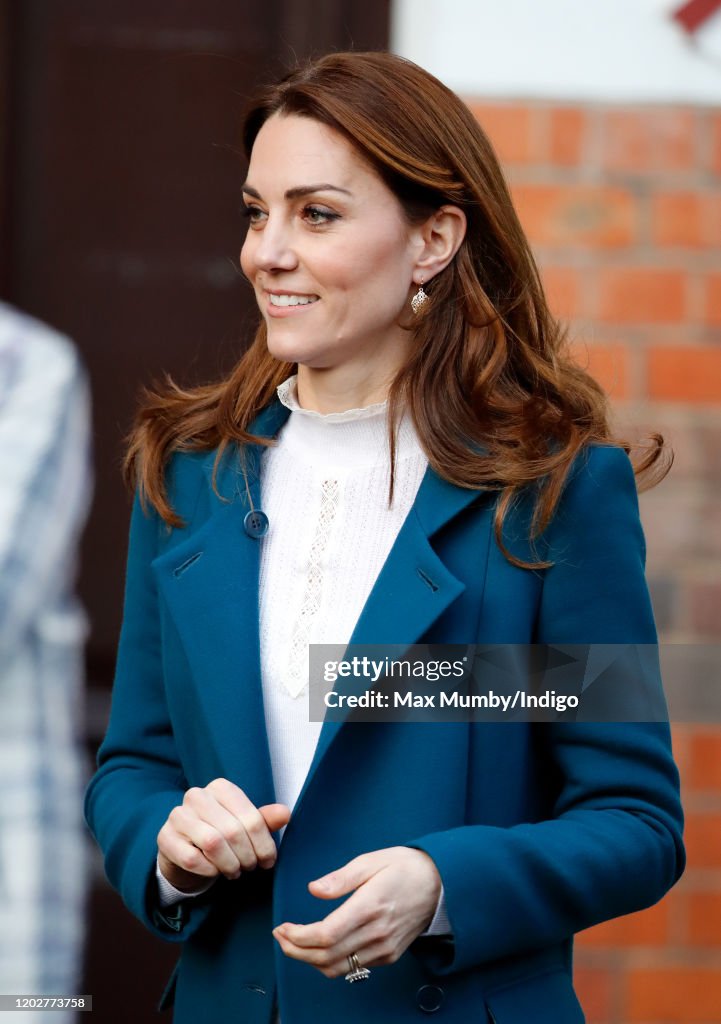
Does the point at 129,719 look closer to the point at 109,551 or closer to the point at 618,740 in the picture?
the point at 618,740

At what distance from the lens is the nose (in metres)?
1.84

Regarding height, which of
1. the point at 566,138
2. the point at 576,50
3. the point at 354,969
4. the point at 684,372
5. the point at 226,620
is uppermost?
the point at 576,50

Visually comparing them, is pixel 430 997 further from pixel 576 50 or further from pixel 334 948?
pixel 576 50

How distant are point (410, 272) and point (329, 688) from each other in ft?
1.91

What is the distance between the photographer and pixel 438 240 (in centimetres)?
197

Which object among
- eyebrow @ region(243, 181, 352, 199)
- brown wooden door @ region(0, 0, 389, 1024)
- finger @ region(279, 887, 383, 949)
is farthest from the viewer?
brown wooden door @ region(0, 0, 389, 1024)

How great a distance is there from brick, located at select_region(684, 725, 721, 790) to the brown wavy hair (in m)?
1.14

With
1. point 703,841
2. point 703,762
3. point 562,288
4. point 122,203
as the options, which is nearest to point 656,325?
point 562,288

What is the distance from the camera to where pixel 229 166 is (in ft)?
10.4

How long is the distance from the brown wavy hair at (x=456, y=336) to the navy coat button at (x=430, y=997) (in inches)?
20.9

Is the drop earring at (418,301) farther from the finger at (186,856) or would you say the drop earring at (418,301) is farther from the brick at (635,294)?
the brick at (635,294)

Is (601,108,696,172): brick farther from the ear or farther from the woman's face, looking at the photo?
the woman's face

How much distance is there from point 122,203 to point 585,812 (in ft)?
6.39

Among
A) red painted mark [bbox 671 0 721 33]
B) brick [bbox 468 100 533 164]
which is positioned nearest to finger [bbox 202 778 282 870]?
brick [bbox 468 100 533 164]
